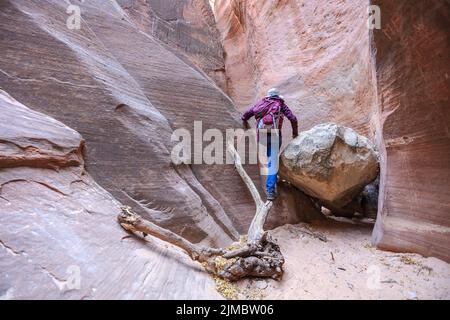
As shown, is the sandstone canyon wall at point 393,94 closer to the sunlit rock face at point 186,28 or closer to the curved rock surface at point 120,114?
the curved rock surface at point 120,114

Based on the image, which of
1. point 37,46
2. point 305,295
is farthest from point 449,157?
point 37,46

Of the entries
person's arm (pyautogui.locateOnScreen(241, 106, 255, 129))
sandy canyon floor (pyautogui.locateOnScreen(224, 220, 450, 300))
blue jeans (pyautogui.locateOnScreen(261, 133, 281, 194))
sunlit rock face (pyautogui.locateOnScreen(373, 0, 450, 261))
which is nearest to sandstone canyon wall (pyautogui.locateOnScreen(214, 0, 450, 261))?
sunlit rock face (pyautogui.locateOnScreen(373, 0, 450, 261))

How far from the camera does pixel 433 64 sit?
3.60 metres

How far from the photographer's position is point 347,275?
378cm

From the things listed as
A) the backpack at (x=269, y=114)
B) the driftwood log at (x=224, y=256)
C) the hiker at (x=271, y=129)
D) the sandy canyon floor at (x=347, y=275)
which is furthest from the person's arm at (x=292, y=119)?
the driftwood log at (x=224, y=256)

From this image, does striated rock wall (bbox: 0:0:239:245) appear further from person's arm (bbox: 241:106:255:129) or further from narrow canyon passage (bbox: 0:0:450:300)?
person's arm (bbox: 241:106:255:129)

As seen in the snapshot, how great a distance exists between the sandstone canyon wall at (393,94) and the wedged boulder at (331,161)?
353mm

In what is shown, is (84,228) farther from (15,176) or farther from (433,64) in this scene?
(433,64)

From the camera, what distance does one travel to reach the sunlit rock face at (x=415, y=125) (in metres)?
3.51

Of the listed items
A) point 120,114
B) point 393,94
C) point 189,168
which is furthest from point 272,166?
point 120,114

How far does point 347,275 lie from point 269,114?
9.72 ft

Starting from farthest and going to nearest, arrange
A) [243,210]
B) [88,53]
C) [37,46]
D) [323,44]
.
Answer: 1. [323,44]
2. [243,210]
3. [88,53]
4. [37,46]

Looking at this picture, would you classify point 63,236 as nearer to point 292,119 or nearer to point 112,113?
point 112,113
